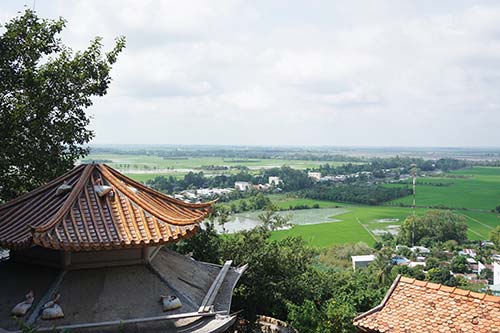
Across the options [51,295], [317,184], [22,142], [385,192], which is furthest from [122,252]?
[317,184]

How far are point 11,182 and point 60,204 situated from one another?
17.4ft

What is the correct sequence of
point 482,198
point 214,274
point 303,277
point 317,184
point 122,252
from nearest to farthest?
1. point 122,252
2. point 214,274
3. point 303,277
4. point 482,198
5. point 317,184

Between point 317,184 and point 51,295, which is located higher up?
point 51,295

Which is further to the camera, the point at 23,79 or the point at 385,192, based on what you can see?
the point at 385,192

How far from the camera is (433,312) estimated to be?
8.00m

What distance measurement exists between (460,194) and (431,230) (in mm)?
29669

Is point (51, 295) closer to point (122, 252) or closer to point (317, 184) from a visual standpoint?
point (122, 252)

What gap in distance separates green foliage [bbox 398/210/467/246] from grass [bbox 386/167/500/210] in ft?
50.9

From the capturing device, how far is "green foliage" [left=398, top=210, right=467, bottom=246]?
47719mm

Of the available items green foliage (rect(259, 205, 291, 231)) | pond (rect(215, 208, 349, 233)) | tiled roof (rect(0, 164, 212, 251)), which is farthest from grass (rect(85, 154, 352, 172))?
tiled roof (rect(0, 164, 212, 251))

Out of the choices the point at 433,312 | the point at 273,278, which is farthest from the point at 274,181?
the point at 433,312

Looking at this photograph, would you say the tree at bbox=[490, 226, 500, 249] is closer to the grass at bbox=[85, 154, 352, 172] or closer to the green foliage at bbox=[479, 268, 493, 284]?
the green foliage at bbox=[479, 268, 493, 284]

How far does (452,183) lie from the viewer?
89125 mm

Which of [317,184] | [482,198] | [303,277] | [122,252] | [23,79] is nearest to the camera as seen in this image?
[122,252]
